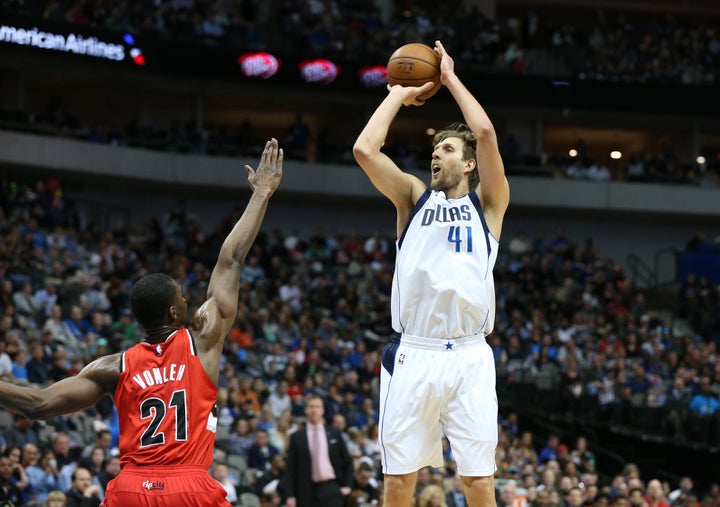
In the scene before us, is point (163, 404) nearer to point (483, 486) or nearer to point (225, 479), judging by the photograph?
point (483, 486)

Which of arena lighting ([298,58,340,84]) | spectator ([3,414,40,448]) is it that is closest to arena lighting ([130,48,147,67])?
arena lighting ([298,58,340,84])

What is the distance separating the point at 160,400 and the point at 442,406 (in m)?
1.81

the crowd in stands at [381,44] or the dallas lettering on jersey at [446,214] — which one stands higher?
the crowd in stands at [381,44]

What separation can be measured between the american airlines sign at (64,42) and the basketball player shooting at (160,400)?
22498 millimetres

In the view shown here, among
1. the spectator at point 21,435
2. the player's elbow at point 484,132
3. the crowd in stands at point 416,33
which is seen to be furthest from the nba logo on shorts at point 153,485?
the crowd in stands at point 416,33

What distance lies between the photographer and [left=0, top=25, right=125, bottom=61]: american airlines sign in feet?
85.3

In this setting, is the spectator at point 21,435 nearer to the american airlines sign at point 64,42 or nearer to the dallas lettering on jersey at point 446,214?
the dallas lettering on jersey at point 446,214

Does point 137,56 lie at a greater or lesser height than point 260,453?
greater

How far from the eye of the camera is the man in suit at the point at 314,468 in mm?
11297

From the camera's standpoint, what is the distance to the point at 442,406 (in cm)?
627

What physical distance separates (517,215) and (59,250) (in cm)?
1573

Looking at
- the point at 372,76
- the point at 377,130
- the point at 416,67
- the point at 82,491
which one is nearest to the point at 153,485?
the point at 377,130

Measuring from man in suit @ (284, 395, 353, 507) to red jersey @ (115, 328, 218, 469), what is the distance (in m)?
6.11

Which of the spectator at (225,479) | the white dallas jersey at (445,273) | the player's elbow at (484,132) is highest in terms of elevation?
the player's elbow at (484,132)
